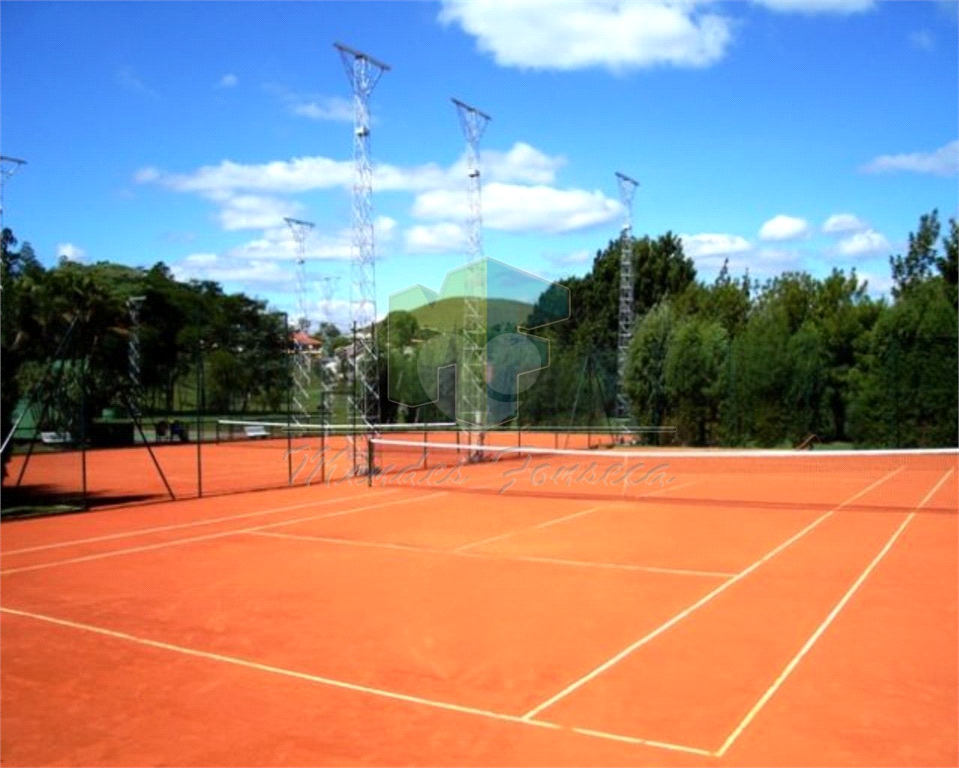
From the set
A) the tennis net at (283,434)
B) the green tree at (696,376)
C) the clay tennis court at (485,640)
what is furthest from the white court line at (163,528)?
the green tree at (696,376)

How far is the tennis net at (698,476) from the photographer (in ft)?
55.3

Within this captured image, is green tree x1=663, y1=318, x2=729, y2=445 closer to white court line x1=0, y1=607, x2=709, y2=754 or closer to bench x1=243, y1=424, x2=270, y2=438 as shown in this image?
bench x1=243, y1=424, x2=270, y2=438

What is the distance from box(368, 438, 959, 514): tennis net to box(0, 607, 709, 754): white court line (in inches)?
381

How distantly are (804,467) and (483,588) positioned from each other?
16.9 metres

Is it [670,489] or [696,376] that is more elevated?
[696,376]

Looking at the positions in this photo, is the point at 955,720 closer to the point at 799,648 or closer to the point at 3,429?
the point at 799,648

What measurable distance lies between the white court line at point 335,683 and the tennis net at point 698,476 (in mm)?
9668

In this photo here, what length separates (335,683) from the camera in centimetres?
648

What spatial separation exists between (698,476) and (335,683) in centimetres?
1671

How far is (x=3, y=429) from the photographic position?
16.5 metres

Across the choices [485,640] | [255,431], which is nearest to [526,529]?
[485,640]

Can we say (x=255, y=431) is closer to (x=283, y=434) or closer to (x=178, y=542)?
(x=283, y=434)

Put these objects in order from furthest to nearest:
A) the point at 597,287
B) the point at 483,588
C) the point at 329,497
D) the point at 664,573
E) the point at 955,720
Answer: the point at 597,287 < the point at 329,497 < the point at 664,573 < the point at 483,588 < the point at 955,720

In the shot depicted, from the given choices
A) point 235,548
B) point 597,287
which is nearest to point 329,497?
point 235,548
